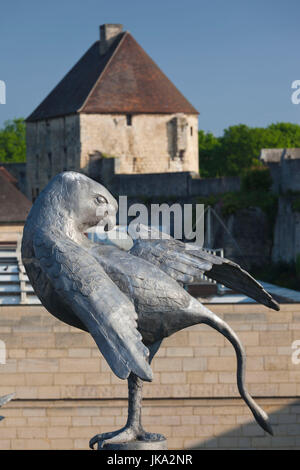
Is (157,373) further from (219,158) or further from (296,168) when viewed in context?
(219,158)

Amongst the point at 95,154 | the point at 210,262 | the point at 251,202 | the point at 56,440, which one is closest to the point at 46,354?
the point at 56,440

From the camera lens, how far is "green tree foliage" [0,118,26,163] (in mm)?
111312

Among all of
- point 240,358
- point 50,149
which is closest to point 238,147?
point 50,149

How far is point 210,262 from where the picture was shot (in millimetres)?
9523

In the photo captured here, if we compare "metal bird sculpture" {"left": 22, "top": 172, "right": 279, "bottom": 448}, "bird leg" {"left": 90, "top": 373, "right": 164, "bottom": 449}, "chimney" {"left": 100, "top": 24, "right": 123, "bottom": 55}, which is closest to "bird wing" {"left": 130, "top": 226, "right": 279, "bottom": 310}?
"metal bird sculpture" {"left": 22, "top": 172, "right": 279, "bottom": 448}

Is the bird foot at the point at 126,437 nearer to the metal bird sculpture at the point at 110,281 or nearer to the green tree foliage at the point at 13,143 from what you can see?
the metal bird sculpture at the point at 110,281

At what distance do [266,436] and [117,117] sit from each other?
156 ft

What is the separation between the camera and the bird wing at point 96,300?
329 inches

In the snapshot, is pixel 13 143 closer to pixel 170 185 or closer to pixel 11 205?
pixel 170 185

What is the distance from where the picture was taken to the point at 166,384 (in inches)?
756

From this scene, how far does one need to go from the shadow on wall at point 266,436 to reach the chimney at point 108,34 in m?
52.5

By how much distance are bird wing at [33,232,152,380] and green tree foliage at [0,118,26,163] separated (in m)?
103

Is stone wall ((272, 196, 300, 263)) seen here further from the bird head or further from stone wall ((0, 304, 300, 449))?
the bird head

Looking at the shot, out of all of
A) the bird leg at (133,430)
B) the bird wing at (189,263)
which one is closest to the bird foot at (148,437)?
the bird leg at (133,430)
